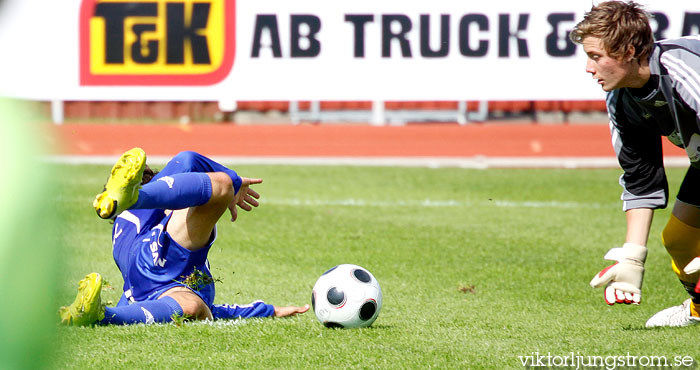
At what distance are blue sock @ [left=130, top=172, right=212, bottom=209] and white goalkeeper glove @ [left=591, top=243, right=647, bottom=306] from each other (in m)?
1.64

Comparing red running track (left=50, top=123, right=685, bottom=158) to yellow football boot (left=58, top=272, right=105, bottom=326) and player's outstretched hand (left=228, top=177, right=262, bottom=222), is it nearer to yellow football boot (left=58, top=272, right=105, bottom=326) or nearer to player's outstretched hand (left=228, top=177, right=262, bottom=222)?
player's outstretched hand (left=228, top=177, right=262, bottom=222)

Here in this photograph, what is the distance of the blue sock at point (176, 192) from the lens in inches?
139

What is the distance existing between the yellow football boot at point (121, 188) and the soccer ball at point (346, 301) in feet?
3.73

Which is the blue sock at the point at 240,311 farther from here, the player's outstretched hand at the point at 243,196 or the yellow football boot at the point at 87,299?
the yellow football boot at the point at 87,299

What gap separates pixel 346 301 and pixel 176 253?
2.69 feet

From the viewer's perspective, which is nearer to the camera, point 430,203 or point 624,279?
point 624,279

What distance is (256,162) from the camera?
12.5 meters

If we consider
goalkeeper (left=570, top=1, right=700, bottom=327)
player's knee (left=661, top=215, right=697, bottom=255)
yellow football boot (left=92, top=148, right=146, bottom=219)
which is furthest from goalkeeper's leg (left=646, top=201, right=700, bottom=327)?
yellow football boot (left=92, top=148, right=146, bottom=219)

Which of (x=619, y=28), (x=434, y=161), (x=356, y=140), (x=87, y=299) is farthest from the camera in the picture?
(x=356, y=140)

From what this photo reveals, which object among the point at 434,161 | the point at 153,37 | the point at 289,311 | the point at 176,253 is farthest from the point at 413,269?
the point at 434,161

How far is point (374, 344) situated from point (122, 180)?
1.30 metres

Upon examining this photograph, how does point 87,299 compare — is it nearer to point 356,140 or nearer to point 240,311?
point 240,311

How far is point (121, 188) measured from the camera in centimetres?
329

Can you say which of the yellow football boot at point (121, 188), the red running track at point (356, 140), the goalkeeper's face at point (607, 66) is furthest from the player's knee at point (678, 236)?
the red running track at point (356, 140)
